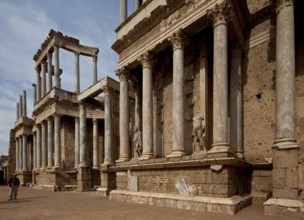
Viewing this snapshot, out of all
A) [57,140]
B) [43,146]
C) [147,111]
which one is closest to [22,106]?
[43,146]

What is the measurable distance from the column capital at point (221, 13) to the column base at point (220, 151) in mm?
4653

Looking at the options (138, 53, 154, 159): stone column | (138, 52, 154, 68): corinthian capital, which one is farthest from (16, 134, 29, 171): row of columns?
(138, 52, 154, 68): corinthian capital

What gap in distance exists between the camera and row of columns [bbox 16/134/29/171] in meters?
38.4

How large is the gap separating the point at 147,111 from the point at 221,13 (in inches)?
233

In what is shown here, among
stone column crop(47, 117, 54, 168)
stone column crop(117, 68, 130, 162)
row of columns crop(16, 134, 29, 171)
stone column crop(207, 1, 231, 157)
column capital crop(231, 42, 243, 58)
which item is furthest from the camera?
row of columns crop(16, 134, 29, 171)

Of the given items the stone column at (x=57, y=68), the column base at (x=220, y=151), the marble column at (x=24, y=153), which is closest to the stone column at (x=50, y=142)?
the stone column at (x=57, y=68)

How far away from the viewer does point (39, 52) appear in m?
34.0

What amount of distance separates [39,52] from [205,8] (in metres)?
26.9

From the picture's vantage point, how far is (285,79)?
9.91 m

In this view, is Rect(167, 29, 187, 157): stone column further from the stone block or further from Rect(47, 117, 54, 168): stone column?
Rect(47, 117, 54, 168): stone column

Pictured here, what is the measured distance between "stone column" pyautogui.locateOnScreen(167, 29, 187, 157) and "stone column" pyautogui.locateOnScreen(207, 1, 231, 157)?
1.95m

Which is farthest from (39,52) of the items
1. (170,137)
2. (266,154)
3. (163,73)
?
(266,154)

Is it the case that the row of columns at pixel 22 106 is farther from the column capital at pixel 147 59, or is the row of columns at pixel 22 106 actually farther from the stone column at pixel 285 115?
the stone column at pixel 285 115

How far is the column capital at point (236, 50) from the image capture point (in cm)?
1347
